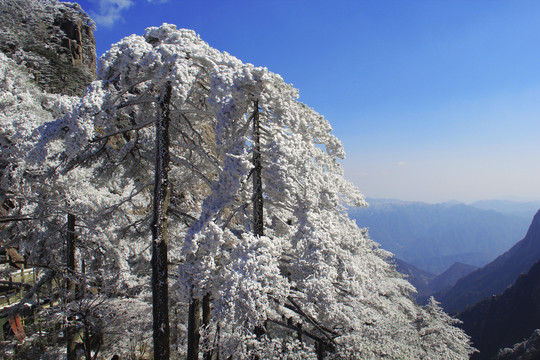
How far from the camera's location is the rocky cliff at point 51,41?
33.8 meters

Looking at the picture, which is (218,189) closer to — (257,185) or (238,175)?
(238,175)

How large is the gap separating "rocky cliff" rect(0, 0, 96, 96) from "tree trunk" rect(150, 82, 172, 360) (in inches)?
1210

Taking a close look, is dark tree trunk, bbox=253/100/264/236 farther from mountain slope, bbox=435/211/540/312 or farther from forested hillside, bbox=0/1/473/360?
mountain slope, bbox=435/211/540/312

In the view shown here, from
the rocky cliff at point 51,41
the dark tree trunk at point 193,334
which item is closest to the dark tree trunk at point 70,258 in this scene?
the dark tree trunk at point 193,334

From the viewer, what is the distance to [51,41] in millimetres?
49188

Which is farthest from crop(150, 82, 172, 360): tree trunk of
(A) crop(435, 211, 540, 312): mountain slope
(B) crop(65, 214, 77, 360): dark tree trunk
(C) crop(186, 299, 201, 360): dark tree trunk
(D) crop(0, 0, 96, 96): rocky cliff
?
(A) crop(435, 211, 540, 312): mountain slope

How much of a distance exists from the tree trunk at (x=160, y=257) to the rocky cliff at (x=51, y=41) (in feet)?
101

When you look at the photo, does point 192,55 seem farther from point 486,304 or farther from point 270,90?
point 486,304

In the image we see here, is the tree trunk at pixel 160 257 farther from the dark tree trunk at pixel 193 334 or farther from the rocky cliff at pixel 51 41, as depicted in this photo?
the rocky cliff at pixel 51 41

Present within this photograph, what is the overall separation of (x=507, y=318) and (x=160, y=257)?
9510 centimetres

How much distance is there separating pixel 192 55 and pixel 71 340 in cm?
989

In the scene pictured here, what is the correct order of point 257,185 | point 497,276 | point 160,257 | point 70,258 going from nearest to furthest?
point 160,257, point 257,185, point 70,258, point 497,276

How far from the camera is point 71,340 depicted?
10219 millimetres

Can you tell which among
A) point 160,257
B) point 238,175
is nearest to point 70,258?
point 160,257
